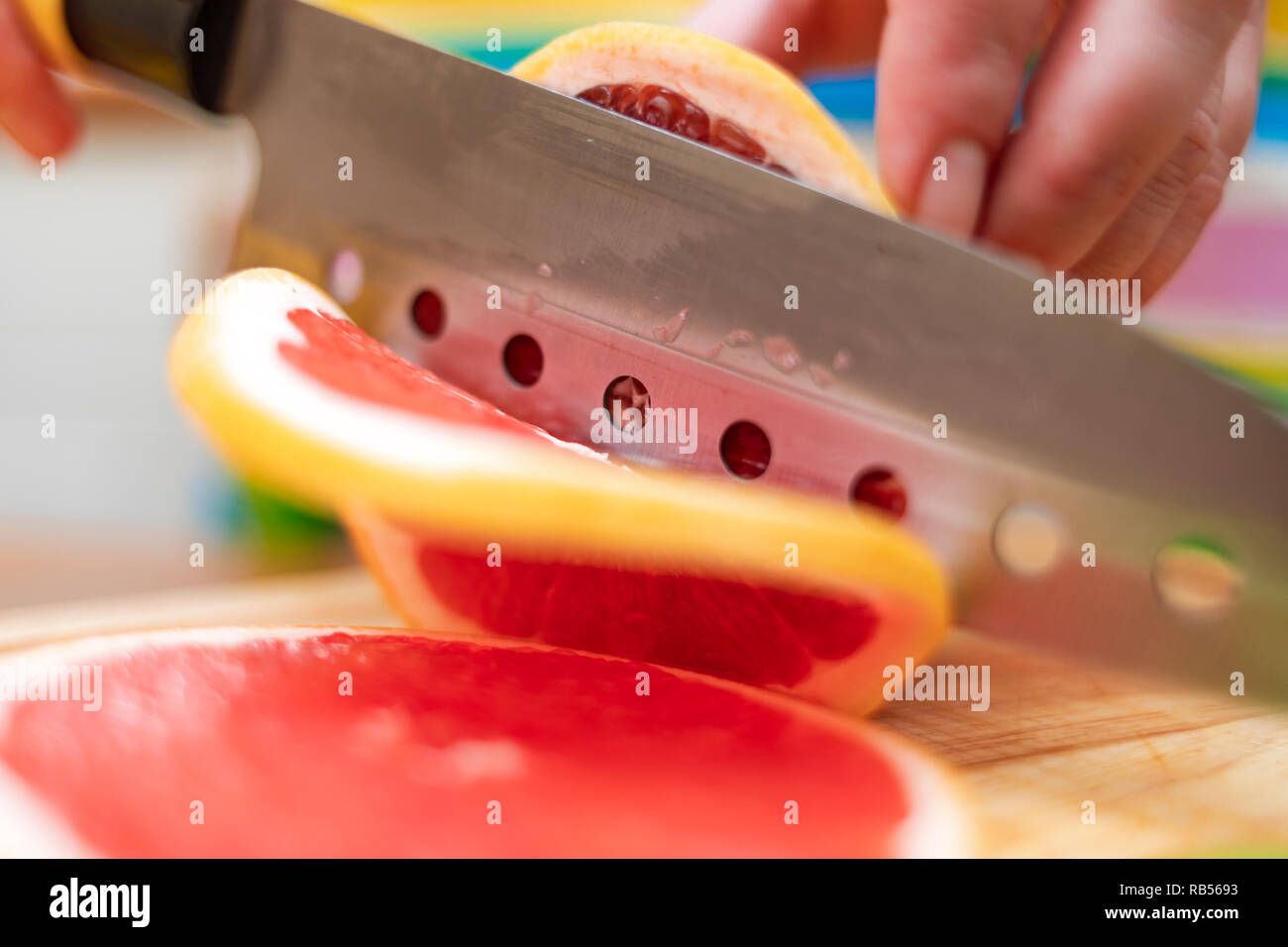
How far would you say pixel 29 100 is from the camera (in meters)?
1.36

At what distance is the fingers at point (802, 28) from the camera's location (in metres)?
1.88

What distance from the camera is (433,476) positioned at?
29.3 inches

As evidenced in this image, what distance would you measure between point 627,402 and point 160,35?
715 mm

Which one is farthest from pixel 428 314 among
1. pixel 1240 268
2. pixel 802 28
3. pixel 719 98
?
pixel 1240 268

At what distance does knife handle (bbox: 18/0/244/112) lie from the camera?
121 cm

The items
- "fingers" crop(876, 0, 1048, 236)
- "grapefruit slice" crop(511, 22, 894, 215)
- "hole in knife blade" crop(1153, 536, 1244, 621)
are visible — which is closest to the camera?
"hole in knife blade" crop(1153, 536, 1244, 621)

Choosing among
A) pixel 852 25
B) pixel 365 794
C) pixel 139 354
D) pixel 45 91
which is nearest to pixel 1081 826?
pixel 365 794

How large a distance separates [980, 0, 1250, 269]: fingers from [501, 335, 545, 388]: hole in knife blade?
47cm

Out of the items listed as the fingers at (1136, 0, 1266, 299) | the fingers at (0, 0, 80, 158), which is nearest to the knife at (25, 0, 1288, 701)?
the fingers at (0, 0, 80, 158)

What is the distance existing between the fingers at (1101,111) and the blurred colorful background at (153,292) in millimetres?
835

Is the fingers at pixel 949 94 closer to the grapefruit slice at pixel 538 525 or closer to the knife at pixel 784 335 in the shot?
the knife at pixel 784 335

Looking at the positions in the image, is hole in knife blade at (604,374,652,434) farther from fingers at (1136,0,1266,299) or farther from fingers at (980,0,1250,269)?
fingers at (1136,0,1266,299)

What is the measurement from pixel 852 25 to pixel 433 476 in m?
1.52

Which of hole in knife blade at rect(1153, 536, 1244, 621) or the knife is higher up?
the knife
